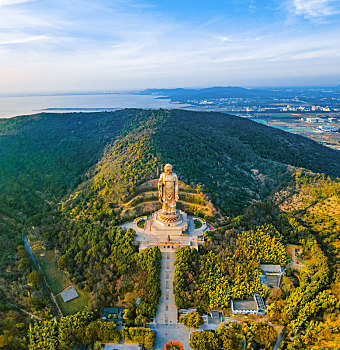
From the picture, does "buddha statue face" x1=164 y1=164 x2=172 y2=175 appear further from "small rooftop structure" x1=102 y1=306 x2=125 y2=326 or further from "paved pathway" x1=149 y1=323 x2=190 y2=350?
"paved pathway" x1=149 y1=323 x2=190 y2=350

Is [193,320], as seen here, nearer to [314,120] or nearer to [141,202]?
[141,202]

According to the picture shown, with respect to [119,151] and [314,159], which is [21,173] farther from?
[314,159]

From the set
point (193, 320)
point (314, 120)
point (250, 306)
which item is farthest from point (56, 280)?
point (314, 120)

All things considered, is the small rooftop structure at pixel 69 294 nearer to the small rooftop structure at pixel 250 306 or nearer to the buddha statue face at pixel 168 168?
the small rooftop structure at pixel 250 306

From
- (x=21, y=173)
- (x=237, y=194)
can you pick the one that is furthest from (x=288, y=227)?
(x=21, y=173)

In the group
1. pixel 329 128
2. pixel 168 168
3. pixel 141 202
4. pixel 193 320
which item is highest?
pixel 168 168

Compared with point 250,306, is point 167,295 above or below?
above
